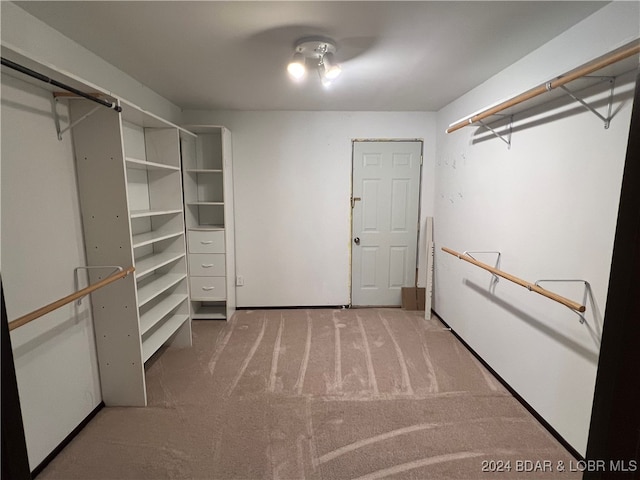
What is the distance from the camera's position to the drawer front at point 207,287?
3.43 m

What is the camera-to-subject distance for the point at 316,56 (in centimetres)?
197

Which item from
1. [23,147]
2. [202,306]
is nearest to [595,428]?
[23,147]

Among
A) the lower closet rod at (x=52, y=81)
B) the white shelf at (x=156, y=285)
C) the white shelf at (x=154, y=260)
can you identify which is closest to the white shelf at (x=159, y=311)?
the white shelf at (x=156, y=285)

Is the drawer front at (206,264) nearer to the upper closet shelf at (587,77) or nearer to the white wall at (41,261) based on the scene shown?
the white wall at (41,261)

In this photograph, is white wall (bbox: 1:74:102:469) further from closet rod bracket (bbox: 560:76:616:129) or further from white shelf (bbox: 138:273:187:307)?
closet rod bracket (bbox: 560:76:616:129)

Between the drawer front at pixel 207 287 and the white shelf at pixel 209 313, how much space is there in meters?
0.27

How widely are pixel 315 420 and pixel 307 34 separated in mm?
2346

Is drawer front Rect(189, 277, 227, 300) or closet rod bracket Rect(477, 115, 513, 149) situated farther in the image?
drawer front Rect(189, 277, 227, 300)

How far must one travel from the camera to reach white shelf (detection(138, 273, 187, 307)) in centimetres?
233

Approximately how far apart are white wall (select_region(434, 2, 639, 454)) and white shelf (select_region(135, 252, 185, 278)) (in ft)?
8.68

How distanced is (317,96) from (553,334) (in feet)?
8.76

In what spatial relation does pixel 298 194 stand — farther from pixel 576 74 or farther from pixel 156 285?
pixel 576 74

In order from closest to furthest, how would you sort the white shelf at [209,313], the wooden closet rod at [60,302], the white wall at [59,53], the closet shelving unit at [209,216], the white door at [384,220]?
1. the wooden closet rod at [60,302]
2. the white wall at [59,53]
3. the closet shelving unit at [209,216]
4. the white shelf at [209,313]
5. the white door at [384,220]

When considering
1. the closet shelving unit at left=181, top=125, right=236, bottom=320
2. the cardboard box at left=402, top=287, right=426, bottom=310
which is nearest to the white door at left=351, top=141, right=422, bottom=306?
the cardboard box at left=402, top=287, right=426, bottom=310
